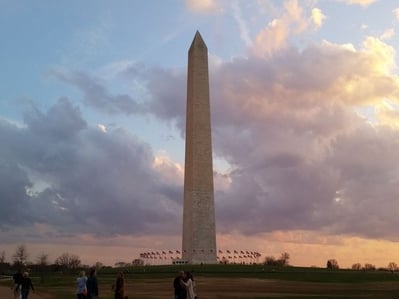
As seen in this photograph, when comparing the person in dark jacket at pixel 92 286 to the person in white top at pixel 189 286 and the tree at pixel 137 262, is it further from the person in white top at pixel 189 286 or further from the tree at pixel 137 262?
the tree at pixel 137 262

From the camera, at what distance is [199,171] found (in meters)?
65.1

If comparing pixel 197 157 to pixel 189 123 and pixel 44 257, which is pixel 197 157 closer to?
pixel 189 123

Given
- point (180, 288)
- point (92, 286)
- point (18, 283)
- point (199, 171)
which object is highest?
point (199, 171)

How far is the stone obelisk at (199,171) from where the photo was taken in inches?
2547

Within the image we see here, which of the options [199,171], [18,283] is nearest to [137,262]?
[199,171]

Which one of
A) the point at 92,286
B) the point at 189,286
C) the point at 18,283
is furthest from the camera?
the point at 18,283

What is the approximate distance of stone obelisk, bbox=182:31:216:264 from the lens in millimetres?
64688

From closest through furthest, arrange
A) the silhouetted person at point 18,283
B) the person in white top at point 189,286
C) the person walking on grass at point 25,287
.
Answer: the person in white top at point 189,286, the person walking on grass at point 25,287, the silhouetted person at point 18,283

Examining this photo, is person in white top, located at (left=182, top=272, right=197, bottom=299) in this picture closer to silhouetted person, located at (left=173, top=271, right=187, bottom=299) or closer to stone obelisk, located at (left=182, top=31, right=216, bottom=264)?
silhouetted person, located at (left=173, top=271, right=187, bottom=299)

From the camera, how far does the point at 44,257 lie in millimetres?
105375

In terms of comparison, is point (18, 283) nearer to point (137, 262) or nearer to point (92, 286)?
point (92, 286)

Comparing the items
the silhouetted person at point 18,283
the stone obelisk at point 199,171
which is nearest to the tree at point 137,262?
the stone obelisk at point 199,171

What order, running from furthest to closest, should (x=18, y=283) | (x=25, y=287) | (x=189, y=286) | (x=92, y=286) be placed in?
(x=18, y=283), (x=25, y=287), (x=92, y=286), (x=189, y=286)

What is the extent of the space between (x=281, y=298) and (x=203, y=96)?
132ft
